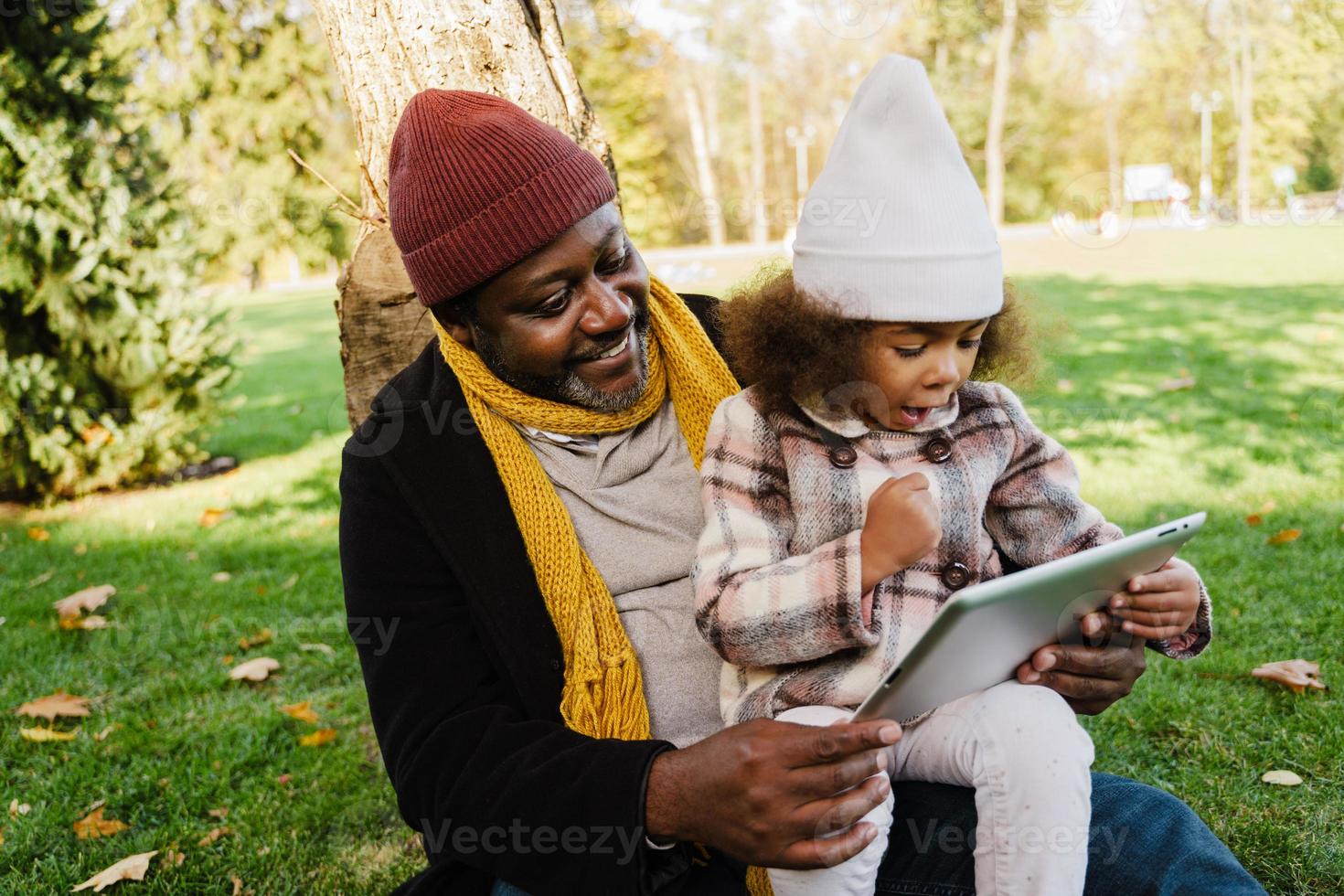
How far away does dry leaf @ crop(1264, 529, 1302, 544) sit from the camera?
4.58 meters

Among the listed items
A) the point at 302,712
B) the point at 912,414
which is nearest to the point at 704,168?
the point at 302,712

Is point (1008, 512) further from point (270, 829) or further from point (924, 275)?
point (270, 829)

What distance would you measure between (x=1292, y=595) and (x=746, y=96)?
41402mm

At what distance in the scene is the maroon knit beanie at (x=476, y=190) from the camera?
192 centimetres

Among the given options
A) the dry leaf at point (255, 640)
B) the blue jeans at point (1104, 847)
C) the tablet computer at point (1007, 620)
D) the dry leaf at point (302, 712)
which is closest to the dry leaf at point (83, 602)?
the dry leaf at point (255, 640)

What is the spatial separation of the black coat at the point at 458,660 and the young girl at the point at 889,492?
0.32m

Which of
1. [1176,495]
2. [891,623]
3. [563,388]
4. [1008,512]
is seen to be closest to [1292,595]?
[1176,495]

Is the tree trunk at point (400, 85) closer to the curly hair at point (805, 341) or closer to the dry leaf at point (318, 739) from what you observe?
the curly hair at point (805, 341)

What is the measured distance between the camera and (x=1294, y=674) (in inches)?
130

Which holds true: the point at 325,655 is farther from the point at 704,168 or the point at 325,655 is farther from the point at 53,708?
the point at 704,168

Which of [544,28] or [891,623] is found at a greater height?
[544,28]

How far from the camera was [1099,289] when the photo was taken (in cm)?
1487

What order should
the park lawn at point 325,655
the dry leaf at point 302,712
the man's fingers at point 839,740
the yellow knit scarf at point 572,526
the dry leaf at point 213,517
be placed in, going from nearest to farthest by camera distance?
1. the man's fingers at point 839,740
2. the yellow knit scarf at point 572,526
3. the park lawn at point 325,655
4. the dry leaf at point 302,712
5. the dry leaf at point 213,517

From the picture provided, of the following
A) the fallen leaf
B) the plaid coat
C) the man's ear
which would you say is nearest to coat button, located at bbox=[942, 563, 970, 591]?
the plaid coat
